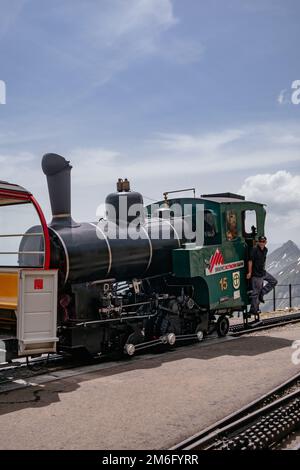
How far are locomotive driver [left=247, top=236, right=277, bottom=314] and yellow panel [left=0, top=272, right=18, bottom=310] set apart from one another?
5.87 m

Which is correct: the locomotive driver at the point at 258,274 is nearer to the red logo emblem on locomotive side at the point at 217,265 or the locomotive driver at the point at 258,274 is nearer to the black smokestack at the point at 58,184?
the red logo emblem on locomotive side at the point at 217,265

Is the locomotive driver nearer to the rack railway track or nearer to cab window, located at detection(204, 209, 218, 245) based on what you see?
cab window, located at detection(204, 209, 218, 245)

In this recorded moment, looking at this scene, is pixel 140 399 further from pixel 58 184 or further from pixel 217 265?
pixel 217 265

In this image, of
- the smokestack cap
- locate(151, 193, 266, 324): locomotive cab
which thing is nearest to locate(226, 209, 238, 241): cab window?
locate(151, 193, 266, 324): locomotive cab

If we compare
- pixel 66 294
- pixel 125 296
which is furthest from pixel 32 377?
pixel 125 296

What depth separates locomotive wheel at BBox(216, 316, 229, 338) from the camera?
1151 centimetres

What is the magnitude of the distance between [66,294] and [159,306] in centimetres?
220

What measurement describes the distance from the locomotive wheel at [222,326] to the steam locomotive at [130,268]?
0.9 inches

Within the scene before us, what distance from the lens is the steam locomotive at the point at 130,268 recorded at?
7.75m

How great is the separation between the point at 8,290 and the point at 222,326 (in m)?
5.57

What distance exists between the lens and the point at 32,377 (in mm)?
7664

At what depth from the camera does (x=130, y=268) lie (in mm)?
9492

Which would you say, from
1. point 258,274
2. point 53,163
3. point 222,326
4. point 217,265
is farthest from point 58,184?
point 258,274

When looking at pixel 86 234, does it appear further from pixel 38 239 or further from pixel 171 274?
pixel 171 274
